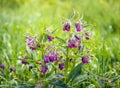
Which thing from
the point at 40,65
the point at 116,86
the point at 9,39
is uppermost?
the point at 9,39

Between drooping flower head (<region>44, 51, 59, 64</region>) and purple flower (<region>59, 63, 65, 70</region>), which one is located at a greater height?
drooping flower head (<region>44, 51, 59, 64</region>)

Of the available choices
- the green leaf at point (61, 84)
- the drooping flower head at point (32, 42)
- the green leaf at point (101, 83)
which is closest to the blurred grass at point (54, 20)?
the green leaf at point (101, 83)

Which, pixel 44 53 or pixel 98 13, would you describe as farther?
pixel 98 13

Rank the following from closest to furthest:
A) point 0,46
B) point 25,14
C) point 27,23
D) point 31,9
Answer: point 0,46
point 27,23
point 25,14
point 31,9

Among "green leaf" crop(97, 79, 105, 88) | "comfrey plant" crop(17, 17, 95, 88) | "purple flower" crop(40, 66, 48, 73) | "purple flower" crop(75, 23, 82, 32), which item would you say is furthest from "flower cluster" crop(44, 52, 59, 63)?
"green leaf" crop(97, 79, 105, 88)

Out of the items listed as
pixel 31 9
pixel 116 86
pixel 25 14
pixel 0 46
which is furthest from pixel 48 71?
pixel 31 9

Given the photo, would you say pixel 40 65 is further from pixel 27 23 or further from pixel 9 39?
pixel 27 23

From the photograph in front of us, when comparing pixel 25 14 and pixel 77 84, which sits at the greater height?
pixel 25 14

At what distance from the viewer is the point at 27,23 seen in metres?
5.86

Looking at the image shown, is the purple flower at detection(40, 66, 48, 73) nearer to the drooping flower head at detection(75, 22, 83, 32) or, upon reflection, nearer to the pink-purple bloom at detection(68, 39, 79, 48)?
the pink-purple bloom at detection(68, 39, 79, 48)

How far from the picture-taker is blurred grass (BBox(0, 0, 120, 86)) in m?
4.17

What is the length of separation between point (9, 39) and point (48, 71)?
6.25 feet

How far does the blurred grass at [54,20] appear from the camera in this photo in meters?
4.17

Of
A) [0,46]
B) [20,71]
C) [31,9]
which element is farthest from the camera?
[31,9]
